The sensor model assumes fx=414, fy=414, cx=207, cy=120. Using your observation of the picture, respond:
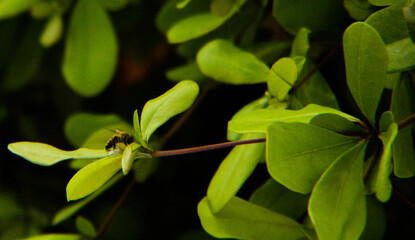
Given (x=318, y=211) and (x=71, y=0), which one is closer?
(x=318, y=211)

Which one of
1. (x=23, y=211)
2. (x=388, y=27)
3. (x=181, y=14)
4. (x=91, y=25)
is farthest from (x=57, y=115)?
(x=388, y=27)

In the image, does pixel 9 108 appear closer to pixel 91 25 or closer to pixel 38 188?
pixel 38 188

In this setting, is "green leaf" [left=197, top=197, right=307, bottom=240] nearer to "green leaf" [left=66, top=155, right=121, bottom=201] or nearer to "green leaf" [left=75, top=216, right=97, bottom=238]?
"green leaf" [left=66, top=155, right=121, bottom=201]

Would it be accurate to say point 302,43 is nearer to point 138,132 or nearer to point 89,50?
point 138,132

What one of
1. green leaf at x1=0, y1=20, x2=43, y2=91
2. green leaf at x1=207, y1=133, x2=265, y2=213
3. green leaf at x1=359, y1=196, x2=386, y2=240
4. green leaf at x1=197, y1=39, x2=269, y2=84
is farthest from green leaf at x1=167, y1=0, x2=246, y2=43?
green leaf at x1=0, y1=20, x2=43, y2=91

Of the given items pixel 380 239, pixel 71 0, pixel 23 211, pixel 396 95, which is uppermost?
pixel 71 0

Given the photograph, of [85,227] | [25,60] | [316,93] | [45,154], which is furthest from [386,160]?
[25,60]

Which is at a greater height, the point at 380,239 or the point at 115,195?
the point at 115,195

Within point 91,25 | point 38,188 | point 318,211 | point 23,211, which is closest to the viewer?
point 318,211
